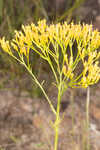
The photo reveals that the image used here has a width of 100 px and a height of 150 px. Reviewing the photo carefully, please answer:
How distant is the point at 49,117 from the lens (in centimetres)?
145

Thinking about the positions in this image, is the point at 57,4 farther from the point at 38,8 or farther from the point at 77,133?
the point at 77,133

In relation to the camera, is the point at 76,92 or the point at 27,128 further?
the point at 76,92

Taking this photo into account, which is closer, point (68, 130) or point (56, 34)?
point (56, 34)

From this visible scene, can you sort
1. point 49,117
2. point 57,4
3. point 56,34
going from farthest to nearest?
point 57,4, point 49,117, point 56,34

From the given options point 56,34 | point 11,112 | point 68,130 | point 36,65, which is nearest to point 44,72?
point 36,65

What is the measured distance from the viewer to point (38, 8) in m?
1.58

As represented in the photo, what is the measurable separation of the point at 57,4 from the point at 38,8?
1.26 ft

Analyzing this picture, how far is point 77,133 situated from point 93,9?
3.71 feet

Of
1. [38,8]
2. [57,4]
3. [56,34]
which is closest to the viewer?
[56,34]

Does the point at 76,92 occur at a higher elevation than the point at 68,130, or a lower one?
higher

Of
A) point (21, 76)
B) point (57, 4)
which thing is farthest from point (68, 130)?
point (57, 4)

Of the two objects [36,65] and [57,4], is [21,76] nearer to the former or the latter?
[36,65]

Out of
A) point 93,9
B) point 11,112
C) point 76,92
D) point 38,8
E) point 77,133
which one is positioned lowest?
point 77,133

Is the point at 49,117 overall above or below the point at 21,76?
below
